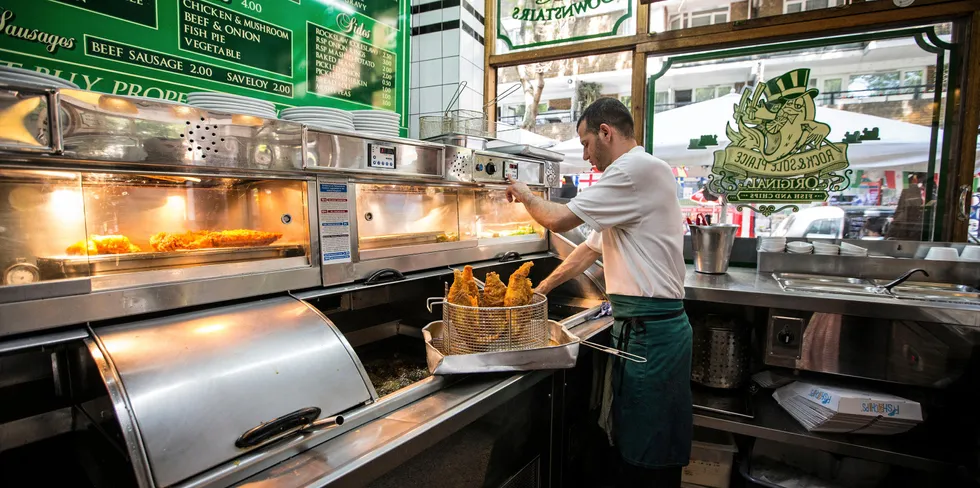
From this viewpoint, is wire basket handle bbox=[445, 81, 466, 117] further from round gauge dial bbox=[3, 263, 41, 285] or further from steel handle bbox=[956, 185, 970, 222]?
steel handle bbox=[956, 185, 970, 222]

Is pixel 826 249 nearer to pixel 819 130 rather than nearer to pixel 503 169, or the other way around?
pixel 819 130

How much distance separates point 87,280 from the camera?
1038 millimetres

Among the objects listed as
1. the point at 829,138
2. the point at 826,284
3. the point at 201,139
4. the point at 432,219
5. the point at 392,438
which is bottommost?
the point at 392,438

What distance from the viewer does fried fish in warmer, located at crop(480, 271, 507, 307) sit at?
1514 millimetres

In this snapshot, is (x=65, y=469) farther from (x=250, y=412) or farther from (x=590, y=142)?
(x=590, y=142)

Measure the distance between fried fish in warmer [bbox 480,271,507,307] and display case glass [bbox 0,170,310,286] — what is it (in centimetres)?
59

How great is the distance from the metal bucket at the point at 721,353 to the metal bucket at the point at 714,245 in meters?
0.35

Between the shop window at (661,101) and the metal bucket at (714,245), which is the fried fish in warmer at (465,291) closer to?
the metal bucket at (714,245)

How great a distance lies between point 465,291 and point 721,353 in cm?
185

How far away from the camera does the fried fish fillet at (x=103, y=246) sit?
3.67ft

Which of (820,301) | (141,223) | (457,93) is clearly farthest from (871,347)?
(141,223)

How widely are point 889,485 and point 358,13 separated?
12.4 ft

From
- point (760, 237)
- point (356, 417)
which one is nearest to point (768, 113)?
point (760, 237)

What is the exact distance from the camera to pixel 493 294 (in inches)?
60.3
